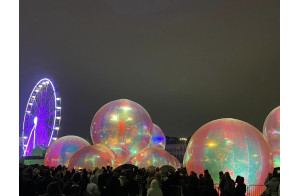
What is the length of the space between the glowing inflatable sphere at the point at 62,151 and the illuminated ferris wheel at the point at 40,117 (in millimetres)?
8868

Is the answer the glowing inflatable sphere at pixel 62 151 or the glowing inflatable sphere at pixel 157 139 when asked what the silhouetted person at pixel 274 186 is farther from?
the glowing inflatable sphere at pixel 157 139

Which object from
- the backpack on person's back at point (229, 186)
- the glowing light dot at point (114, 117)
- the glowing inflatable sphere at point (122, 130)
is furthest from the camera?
the glowing light dot at point (114, 117)

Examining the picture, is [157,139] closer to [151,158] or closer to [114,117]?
[114,117]

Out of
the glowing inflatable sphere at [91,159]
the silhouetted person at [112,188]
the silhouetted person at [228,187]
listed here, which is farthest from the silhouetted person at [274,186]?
the glowing inflatable sphere at [91,159]

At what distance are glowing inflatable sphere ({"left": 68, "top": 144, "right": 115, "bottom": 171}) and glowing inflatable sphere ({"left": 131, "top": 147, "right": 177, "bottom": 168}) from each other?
4.16 feet

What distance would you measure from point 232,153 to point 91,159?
6896 millimetres

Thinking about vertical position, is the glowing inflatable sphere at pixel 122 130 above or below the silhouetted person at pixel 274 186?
above

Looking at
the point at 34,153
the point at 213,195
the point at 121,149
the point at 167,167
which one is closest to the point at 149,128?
the point at 121,149

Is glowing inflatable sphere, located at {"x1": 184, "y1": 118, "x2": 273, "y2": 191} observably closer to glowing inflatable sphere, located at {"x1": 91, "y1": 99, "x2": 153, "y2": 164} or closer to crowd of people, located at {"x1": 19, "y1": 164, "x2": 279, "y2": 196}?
crowd of people, located at {"x1": 19, "y1": 164, "x2": 279, "y2": 196}

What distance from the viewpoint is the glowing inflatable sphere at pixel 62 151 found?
2177 cm

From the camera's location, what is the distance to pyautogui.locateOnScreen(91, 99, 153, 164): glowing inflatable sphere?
61.1ft
